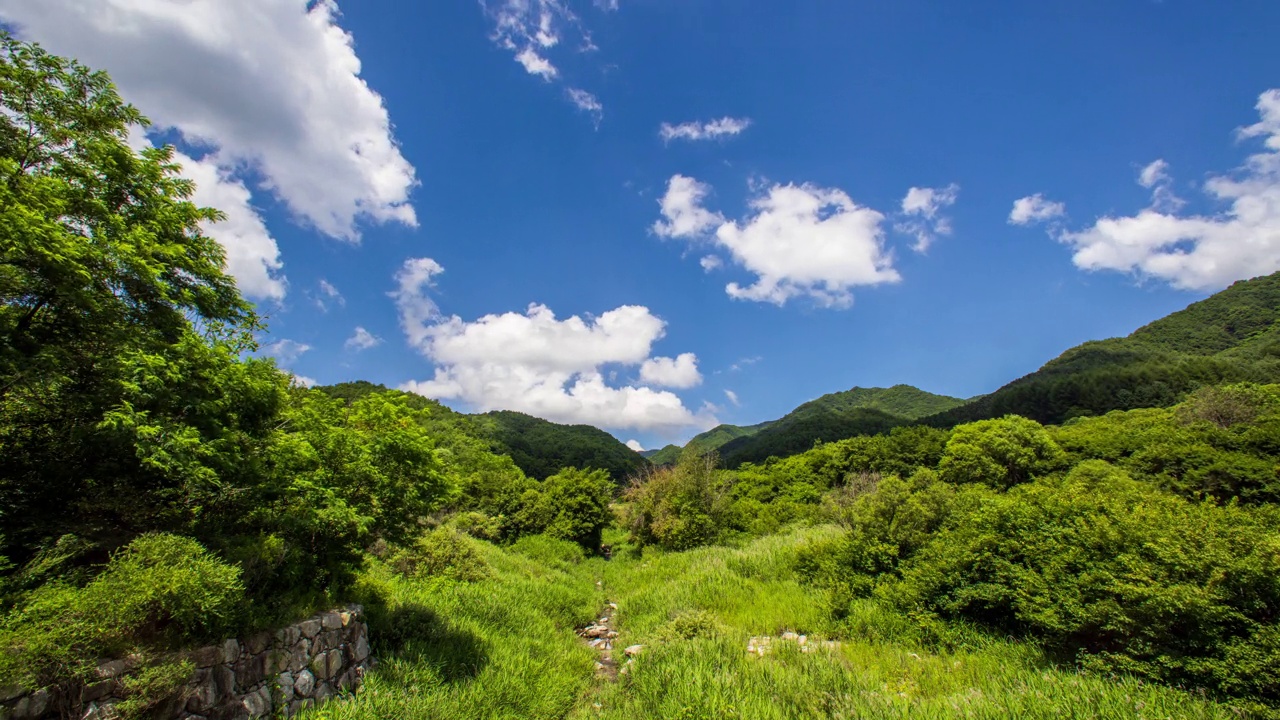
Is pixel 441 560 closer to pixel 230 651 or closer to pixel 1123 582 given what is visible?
pixel 230 651

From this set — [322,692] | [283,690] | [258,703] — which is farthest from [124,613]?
[322,692]

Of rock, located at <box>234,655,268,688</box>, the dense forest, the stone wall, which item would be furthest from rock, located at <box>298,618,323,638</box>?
rock, located at <box>234,655,268,688</box>

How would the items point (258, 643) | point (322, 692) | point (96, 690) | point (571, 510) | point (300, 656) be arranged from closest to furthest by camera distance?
point (96, 690) → point (258, 643) → point (300, 656) → point (322, 692) → point (571, 510)

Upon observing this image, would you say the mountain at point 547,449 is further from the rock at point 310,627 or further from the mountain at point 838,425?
the rock at point 310,627

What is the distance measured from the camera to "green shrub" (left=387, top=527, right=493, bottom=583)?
11.9 metres

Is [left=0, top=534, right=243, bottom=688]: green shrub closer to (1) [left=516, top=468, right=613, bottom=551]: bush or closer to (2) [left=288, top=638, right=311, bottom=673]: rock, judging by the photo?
(2) [left=288, top=638, right=311, bottom=673]: rock

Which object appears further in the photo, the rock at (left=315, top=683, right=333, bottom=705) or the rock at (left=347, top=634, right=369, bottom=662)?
the rock at (left=347, top=634, right=369, bottom=662)

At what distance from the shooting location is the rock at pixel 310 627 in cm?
616

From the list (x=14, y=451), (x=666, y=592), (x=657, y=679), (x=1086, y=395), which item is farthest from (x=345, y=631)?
(x=1086, y=395)

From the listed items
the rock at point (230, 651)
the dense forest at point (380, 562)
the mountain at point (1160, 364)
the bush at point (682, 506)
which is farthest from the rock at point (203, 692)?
the mountain at point (1160, 364)

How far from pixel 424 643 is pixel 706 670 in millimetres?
5186

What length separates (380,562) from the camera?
38.9ft

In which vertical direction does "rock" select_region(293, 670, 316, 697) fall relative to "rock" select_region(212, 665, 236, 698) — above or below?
below

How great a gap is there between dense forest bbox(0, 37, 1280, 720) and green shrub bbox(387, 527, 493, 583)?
10 cm
